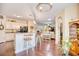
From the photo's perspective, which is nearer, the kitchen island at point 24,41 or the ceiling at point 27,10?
the ceiling at point 27,10

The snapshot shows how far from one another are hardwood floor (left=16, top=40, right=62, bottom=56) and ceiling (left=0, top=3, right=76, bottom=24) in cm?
→ 45

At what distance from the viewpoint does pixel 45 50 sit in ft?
6.94

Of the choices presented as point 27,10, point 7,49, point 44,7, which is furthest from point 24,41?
point 44,7

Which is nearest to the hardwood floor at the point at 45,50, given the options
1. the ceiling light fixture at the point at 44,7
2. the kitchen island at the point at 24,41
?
the kitchen island at the point at 24,41

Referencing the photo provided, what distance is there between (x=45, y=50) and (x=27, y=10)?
82cm

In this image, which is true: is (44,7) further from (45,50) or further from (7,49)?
(7,49)

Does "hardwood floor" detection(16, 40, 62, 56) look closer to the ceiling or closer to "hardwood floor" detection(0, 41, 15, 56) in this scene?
"hardwood floor" detection(0, 41, 15, 56)

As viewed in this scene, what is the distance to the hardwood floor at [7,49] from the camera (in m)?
2.03

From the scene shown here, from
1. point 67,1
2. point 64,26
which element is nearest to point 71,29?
point 64,26

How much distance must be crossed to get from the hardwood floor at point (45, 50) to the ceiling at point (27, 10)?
45cm

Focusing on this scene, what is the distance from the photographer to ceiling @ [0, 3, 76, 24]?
202 centimetres

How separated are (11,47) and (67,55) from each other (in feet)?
3.44

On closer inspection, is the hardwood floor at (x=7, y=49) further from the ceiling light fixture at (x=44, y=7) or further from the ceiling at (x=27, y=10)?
the ceiling light fixture at (x=44, y=7)

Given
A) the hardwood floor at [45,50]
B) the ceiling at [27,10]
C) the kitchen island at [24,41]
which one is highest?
the ceiling at [27,10]
